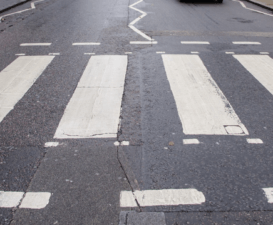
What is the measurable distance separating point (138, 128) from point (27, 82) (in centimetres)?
269

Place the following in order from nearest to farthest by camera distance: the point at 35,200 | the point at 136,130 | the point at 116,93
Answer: the point at 35,200
the point at 136,130
the point at 116,93

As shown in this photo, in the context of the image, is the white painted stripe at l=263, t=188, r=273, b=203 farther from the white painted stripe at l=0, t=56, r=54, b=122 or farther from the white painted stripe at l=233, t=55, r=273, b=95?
the white painted stripe at l=0, t=56, r=54, b=122

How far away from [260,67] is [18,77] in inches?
201

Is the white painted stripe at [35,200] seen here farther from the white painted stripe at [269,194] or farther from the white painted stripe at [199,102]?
the white painted stripe at [269,194]

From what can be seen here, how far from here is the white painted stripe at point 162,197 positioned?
279 cm

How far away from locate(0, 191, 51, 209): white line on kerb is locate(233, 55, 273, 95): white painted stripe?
424 cm

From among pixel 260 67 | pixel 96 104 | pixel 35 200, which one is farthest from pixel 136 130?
pixel 260 67

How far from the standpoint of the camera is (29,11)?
13273 mm

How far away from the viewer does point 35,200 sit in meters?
2.81

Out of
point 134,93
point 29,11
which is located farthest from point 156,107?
point 29,11

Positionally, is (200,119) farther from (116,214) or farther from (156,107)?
(116,214)

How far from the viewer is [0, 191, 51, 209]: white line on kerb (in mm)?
2754

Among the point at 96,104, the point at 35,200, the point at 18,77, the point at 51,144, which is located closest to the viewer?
the point at 35,200

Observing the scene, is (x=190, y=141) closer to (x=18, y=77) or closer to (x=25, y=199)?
(x=25, y=199)
